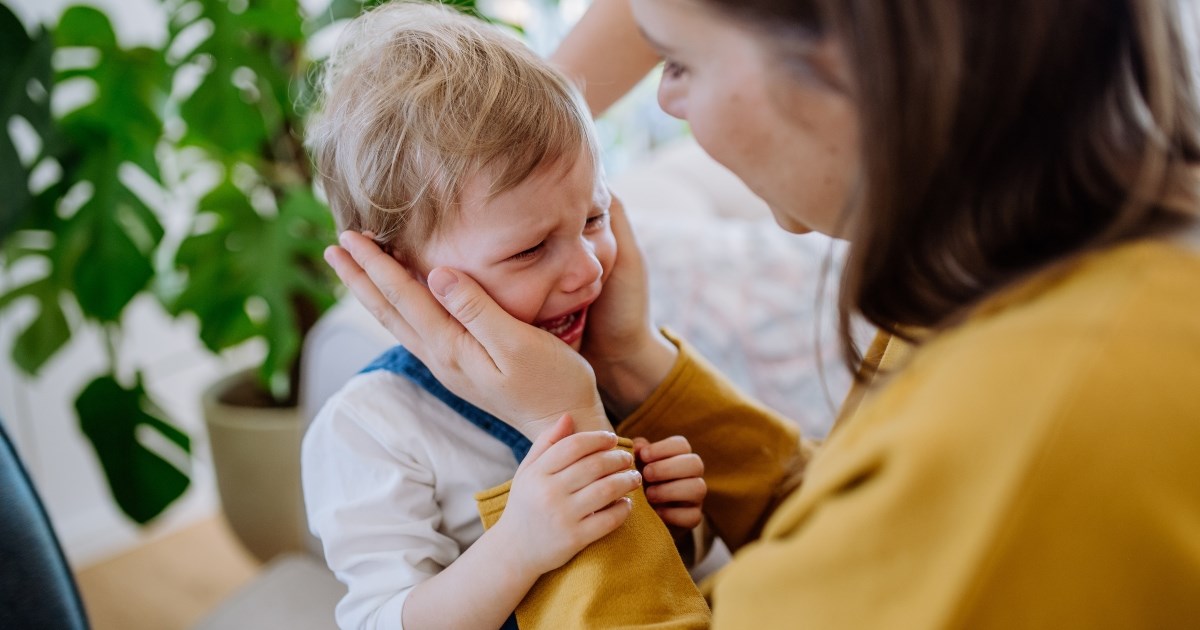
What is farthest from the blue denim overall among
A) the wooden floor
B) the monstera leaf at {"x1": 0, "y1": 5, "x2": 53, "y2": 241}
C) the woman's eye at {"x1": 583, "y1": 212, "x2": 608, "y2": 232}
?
the wooden floor

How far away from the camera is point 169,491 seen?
1590mm

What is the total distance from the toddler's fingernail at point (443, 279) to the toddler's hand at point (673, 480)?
232 millimetres

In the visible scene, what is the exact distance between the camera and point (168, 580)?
7.29ft

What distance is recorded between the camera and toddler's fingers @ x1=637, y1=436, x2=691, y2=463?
0.83m

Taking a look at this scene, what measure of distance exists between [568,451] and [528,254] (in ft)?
0.64

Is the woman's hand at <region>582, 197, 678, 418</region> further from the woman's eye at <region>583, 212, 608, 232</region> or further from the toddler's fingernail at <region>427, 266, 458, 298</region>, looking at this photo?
the toddler's fingernail at <region>427, 266, 458, 298</region>

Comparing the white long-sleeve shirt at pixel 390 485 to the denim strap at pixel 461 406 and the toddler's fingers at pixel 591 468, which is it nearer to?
the denim strap at pixel 461 406

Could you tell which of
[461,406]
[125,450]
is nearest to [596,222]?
[461,406]

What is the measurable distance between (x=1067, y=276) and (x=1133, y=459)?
0.11 m

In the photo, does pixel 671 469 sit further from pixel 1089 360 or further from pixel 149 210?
pixel 149 210

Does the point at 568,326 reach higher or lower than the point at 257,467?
higher

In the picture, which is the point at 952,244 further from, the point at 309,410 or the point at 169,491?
the point at 169,491

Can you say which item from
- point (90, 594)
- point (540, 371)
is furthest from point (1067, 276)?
point (90, 594)

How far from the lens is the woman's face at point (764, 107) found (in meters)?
0.56
